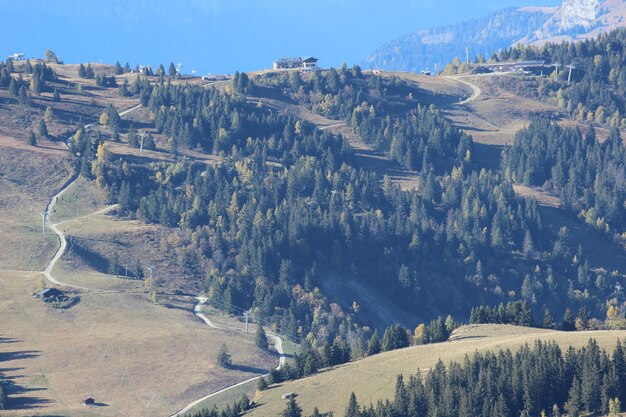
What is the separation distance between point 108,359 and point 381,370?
41016mm

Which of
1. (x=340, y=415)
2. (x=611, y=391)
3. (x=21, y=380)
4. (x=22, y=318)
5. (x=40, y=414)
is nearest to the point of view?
(x=611, y=391)

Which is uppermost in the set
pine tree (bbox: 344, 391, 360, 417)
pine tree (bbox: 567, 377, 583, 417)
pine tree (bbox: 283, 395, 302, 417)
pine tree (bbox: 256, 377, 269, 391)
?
pine tree (bbox: 567, 377, 583, 417)

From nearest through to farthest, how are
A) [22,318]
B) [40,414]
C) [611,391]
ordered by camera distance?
1. [611,391]
2. [40,414]
3. [22,318]

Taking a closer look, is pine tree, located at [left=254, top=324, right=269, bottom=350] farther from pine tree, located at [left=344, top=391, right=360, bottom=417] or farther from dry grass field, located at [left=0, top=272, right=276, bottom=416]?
pine tree, located at [left=344, top=391, right=360, bottom=417]

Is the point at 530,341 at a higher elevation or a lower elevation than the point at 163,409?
higher

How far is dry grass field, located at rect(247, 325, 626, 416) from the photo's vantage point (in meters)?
150

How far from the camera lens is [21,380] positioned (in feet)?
570

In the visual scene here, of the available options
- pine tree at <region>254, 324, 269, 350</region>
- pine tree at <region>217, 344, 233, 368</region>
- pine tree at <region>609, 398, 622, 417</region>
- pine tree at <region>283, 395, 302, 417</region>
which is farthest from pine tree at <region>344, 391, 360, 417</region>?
pine tree at <region>254, 324, 269, 350</region>

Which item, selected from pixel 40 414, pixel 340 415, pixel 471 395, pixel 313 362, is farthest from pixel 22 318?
pixel 471 395

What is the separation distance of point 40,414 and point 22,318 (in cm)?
3298

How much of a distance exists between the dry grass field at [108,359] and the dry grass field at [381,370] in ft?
53.0

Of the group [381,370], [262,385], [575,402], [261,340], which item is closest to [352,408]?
[381,370]

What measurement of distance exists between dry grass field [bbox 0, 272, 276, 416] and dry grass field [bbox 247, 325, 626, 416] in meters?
16.1

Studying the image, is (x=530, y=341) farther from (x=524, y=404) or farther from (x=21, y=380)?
(x=21, y=380)
